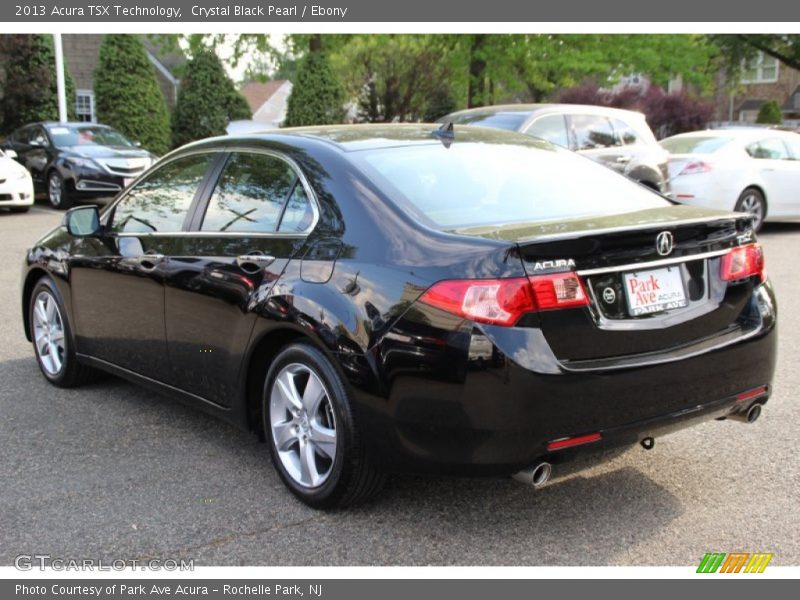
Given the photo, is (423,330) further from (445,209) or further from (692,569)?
(692,569)

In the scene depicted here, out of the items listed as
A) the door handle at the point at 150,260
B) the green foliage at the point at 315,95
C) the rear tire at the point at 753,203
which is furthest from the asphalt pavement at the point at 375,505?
the green foliage at the point at 315,95

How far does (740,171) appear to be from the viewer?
44.1ft

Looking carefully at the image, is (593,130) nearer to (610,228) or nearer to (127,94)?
(610,228)

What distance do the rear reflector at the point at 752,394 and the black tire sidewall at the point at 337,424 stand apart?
164cm

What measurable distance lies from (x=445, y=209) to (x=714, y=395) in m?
1.34

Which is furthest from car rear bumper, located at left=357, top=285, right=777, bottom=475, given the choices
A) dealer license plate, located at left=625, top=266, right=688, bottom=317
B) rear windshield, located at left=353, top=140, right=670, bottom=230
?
rear windshield, located at left=353, top=140, right=670, bottom=230

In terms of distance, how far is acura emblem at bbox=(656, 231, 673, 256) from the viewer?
144 inches

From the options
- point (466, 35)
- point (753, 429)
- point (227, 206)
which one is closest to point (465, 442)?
point (227, 206)

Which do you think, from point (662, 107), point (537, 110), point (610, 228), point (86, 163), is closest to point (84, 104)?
point (662, 107)

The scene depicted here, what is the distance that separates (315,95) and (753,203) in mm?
16589

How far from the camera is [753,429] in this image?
501 cm

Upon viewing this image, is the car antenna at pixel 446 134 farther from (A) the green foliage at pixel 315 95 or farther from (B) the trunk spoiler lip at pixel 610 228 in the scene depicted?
(A) the green foliage at pixel 315 95

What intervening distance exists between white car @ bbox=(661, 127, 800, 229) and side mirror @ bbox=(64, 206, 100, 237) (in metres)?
9.53

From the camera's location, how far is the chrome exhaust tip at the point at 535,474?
3.49 metres
